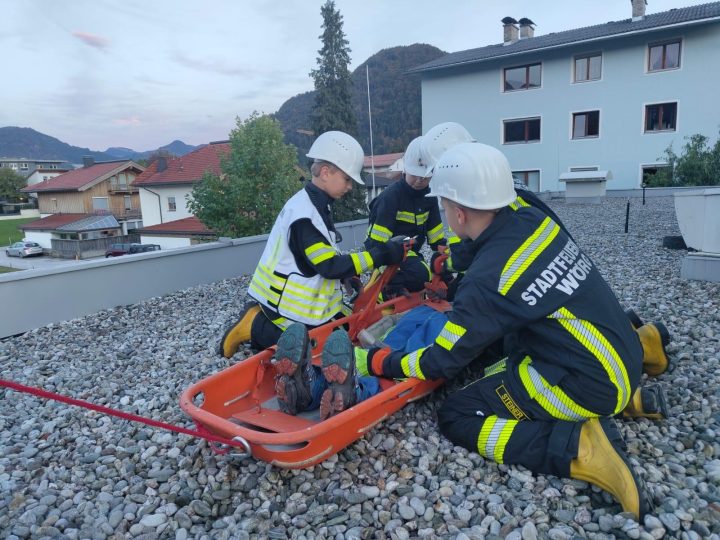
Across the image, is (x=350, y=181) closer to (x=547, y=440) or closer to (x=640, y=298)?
(x=547, y=440)

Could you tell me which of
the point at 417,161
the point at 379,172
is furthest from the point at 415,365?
the point at 379,172

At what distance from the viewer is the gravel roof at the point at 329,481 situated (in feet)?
7.22

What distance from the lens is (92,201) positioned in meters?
39.5

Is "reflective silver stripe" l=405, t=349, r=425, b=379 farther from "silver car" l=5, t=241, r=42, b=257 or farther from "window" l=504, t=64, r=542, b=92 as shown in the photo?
"silver car" l=5, t=241, r=42, b=257

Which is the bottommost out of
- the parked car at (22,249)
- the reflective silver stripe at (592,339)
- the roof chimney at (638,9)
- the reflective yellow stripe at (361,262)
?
the parked car at (22,249)

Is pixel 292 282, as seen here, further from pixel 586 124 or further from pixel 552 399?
pixel 586 124

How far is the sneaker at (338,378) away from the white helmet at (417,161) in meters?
2.03

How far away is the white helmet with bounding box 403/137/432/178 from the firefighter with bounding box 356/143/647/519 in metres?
1.55

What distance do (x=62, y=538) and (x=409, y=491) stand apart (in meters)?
1.52

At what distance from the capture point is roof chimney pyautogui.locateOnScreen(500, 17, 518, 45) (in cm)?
2633

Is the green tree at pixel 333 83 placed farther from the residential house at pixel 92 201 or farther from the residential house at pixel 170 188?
the residential house at pixel 92 201

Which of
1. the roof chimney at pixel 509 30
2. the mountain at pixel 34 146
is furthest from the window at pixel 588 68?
the mountain at pixel 34 146

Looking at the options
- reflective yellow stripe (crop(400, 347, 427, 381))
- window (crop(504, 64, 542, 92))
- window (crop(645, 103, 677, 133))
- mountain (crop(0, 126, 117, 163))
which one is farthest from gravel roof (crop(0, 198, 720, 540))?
mountain (crop(0, 126, 117, 163))

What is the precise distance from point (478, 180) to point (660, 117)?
2453 cm
